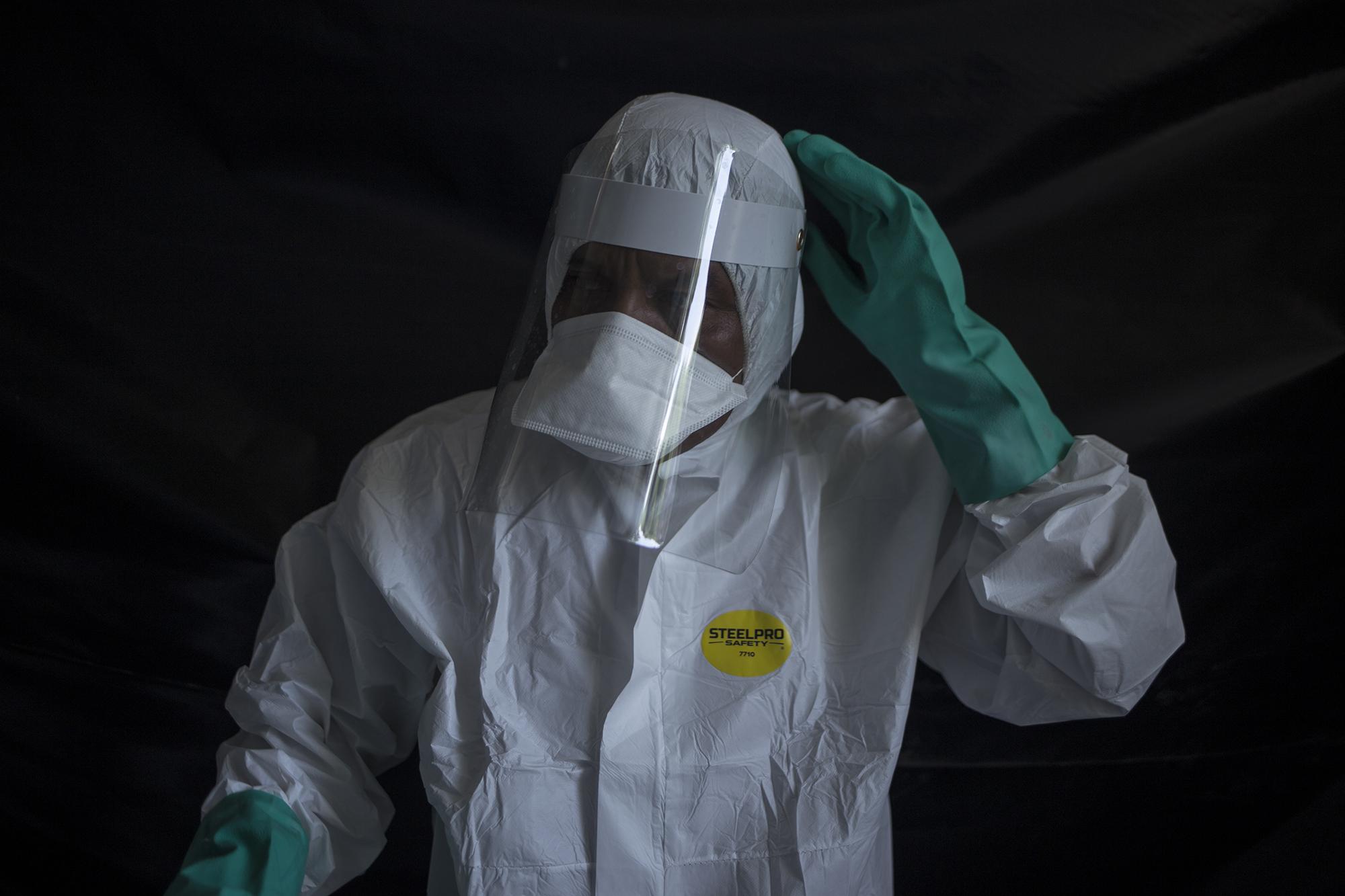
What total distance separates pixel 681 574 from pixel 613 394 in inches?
10.2

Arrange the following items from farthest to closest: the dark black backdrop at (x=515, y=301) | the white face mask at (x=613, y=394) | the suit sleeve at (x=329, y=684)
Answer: the dark black backdrop at (x=515, y=301), the suit sleeve at (x=329, y=684), the white face mask at (x=613, y=394)

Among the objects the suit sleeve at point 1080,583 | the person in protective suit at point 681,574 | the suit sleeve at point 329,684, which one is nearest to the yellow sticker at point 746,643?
the person in protective suit at point 681,574

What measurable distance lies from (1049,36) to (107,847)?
5.87 feet

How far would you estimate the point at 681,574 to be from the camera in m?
1.14

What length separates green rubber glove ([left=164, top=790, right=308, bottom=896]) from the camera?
3.33 feet

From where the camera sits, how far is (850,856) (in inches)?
43.3

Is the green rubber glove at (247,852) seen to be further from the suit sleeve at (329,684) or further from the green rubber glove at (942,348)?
the green rubber glove at (942,348)

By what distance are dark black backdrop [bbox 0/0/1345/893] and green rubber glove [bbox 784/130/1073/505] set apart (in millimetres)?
301

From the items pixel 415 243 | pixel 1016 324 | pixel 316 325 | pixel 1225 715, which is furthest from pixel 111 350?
pixel 1225 715

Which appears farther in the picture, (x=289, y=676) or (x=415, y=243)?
(x=415, y=243)

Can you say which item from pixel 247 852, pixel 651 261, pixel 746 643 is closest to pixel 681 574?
pixel 746 643

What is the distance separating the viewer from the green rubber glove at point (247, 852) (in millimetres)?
1015

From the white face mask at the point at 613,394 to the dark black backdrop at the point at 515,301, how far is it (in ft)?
1.54

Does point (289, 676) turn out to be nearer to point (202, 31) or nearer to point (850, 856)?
point (850, 856)
